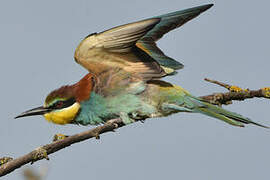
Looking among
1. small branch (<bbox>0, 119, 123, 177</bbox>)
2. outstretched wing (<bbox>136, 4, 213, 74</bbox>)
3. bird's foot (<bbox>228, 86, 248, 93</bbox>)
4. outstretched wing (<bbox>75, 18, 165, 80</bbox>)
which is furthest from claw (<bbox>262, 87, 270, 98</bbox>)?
small branch (<bbox>0, 119, 123, 177</bbox>)

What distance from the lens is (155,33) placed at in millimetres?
3043

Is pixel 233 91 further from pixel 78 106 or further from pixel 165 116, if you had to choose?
pixel 78 106

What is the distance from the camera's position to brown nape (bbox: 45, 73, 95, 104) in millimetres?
3303

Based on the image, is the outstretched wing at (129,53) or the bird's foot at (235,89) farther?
the outstretched wing at (129,53)

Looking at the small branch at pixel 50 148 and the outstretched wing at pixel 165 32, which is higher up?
the outstretched wing at pixel 165 32

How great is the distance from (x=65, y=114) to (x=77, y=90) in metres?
0.22

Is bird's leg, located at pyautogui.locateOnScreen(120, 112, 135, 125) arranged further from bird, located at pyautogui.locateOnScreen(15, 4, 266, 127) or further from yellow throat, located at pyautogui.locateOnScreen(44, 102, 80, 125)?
yellow throat, located at pyautogui.locateOnScreen(44, 102, 80, 125)

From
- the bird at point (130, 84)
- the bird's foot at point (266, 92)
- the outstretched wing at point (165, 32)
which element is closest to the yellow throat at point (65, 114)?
the bird at point (130, 84)

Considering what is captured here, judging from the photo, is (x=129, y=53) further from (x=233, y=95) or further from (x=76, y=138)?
(x=76, y=138)

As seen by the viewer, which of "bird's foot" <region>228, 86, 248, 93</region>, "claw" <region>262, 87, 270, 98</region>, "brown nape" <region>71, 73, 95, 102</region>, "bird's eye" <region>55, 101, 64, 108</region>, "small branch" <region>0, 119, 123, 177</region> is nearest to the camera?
"small branch" <region>0, 119, 123, 177</region>

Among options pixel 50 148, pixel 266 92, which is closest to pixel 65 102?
pixel 50 148

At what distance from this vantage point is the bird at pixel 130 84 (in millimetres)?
2934

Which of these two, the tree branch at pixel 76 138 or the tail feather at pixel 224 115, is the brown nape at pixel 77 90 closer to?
the tree branch at pixel 76 138

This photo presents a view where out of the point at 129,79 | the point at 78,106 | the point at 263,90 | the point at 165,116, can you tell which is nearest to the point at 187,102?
the point at 165,116
